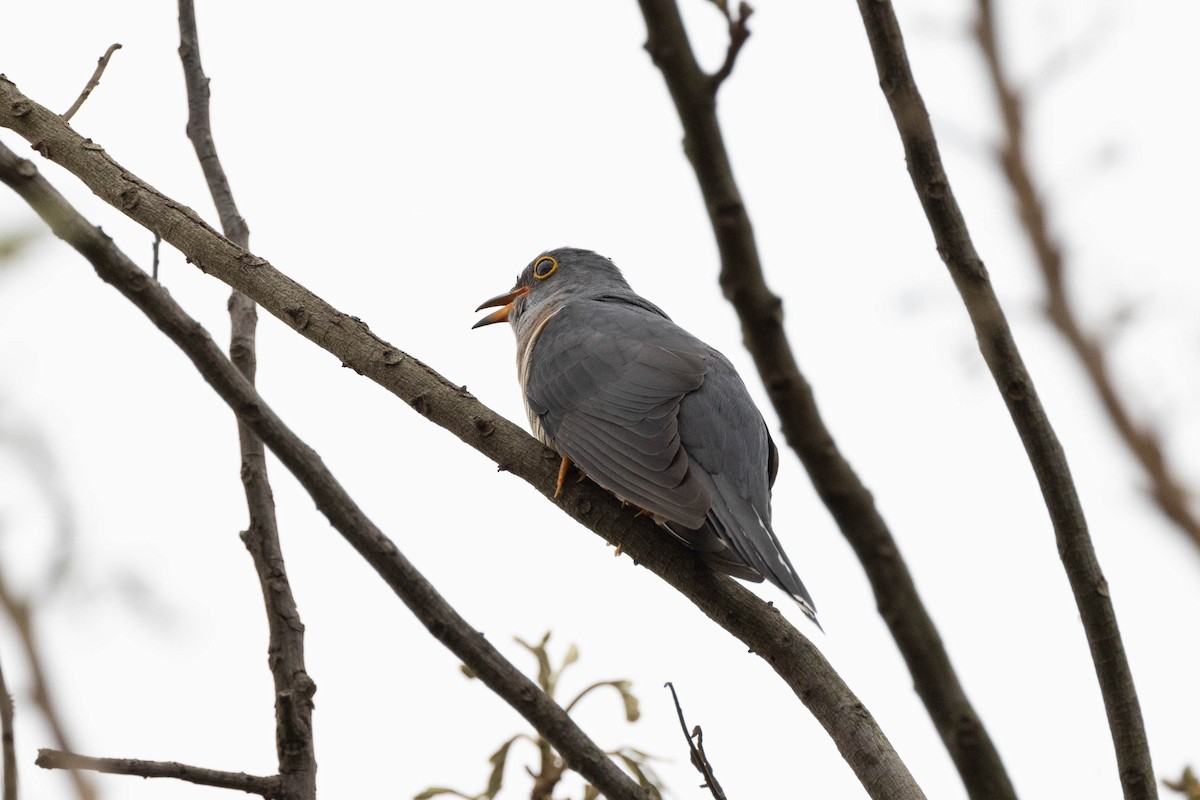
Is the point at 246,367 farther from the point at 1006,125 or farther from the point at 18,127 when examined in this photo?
the point at 1006,125

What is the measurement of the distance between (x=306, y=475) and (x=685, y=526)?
1543 mm

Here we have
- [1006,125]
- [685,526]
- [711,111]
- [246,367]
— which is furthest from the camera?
[246,367]

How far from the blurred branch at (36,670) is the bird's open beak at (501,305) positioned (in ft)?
16.9

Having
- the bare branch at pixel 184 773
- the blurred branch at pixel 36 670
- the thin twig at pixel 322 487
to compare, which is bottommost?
the blurred branch at pixel 36 670

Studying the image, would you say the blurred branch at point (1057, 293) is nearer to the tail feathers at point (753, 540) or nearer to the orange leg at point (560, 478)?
the tail feathers at point (753, 540)

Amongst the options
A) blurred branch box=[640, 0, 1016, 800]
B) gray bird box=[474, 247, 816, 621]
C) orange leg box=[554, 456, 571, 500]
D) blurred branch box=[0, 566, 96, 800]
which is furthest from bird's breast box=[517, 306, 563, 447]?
blurred branch box=[0, 566, 96, 800]

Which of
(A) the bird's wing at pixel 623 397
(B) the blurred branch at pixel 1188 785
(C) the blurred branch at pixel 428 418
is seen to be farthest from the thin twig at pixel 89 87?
(B) the blurred branch at pixel 1188 785

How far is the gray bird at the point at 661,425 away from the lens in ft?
11.4

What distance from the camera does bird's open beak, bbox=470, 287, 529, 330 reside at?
21.2ft

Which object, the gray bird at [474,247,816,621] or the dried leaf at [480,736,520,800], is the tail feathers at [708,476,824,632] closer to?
the gray bird at [474,247,816,621]

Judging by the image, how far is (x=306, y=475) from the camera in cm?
217

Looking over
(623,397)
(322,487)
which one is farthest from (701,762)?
(623,397)

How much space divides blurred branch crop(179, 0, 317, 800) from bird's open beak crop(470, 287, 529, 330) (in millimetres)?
2363

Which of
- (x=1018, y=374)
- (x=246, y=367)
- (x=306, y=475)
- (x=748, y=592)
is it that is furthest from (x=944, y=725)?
(x=246, y=367)
